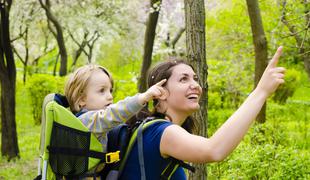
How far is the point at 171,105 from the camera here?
218 centimetres

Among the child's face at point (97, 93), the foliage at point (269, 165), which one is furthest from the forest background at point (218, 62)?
the child's face at point (97, 93)

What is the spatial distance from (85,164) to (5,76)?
22.6 ft

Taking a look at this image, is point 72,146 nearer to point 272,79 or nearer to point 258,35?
point 272,79

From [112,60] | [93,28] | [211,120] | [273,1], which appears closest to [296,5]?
[273,1]

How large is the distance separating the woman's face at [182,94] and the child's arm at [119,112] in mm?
70

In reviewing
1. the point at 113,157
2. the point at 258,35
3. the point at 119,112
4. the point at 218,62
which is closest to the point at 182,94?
the point at 119,112

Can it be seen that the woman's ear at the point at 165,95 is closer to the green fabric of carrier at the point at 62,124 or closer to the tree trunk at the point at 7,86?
the green fabric of carrier at the point at 62,124

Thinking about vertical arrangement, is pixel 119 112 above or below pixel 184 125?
above

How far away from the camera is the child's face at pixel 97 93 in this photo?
8.14ft

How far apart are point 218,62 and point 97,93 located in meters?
11.0

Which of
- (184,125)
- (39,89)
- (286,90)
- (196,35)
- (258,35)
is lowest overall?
(286,90)

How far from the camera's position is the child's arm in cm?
205

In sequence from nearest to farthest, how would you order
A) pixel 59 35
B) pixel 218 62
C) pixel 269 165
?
pixel 269 165
pixel 218 62
pixel 59 35

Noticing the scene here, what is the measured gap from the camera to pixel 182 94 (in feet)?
7.09
